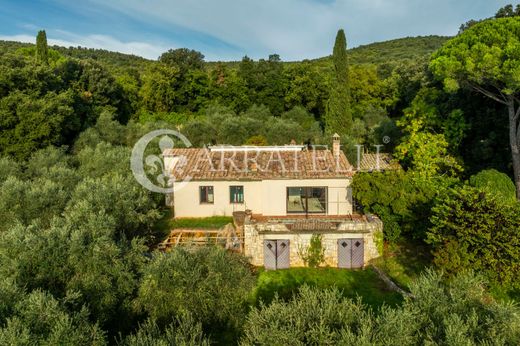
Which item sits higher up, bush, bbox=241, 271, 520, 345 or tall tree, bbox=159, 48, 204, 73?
tall tree, bbox=159, 48, 204, 73

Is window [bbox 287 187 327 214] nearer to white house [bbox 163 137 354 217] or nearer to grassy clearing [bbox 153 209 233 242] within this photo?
white house [bbox 163 137 354 217]

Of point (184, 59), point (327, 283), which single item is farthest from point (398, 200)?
point (184, 59)

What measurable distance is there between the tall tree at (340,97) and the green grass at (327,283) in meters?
25.2

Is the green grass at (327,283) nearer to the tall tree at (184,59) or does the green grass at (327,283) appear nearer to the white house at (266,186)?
the white house at (266,186)

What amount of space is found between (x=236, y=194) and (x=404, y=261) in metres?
10.6

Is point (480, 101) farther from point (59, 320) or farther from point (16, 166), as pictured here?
point (16, 166)

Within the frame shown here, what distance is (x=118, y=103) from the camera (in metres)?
48.4

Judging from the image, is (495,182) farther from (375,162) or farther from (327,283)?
(375,162)

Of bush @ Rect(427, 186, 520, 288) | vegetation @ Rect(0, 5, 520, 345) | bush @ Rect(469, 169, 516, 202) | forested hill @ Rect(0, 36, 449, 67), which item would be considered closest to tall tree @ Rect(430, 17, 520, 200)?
vegetation @ Rect(0, 5, 520, 345)

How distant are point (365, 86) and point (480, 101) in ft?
94.7

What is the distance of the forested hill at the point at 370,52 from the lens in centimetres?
8956

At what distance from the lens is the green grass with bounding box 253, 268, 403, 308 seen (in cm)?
1405

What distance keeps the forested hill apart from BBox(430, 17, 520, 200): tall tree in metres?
69.1

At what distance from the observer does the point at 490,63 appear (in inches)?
726
